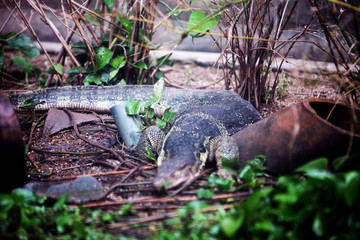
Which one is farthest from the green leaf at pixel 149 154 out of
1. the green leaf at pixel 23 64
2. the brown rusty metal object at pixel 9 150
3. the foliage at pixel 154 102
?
the green leaf at pixel 23 64

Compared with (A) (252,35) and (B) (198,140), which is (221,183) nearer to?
(B) (198,140)

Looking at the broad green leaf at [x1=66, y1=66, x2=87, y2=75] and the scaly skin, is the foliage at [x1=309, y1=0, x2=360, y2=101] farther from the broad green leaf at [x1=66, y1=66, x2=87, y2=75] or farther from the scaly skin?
the broad green leaf at [x1=66, y1=66, x2=87, y2=75]

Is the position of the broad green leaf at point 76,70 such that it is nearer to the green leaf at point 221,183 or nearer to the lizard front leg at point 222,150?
the lizard front leg at point 222,150

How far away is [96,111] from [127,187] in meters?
2.20

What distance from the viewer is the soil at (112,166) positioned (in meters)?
2.06

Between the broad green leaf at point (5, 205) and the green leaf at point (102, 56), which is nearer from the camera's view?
the broad green leaf at point (5, 205)

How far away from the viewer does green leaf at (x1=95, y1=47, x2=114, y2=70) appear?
4066 mm

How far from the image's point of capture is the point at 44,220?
1.85 meters

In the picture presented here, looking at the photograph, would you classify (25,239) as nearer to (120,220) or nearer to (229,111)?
(120,220)

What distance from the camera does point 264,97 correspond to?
13.9 feet

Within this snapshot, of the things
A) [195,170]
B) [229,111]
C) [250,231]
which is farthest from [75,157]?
[250,231]

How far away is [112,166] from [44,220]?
1.08 meters

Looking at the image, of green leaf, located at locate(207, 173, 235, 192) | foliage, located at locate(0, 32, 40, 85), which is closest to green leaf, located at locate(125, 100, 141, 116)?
green leaf, located at locate(207, 173, 235, 192)

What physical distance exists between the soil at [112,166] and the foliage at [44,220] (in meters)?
0.12
